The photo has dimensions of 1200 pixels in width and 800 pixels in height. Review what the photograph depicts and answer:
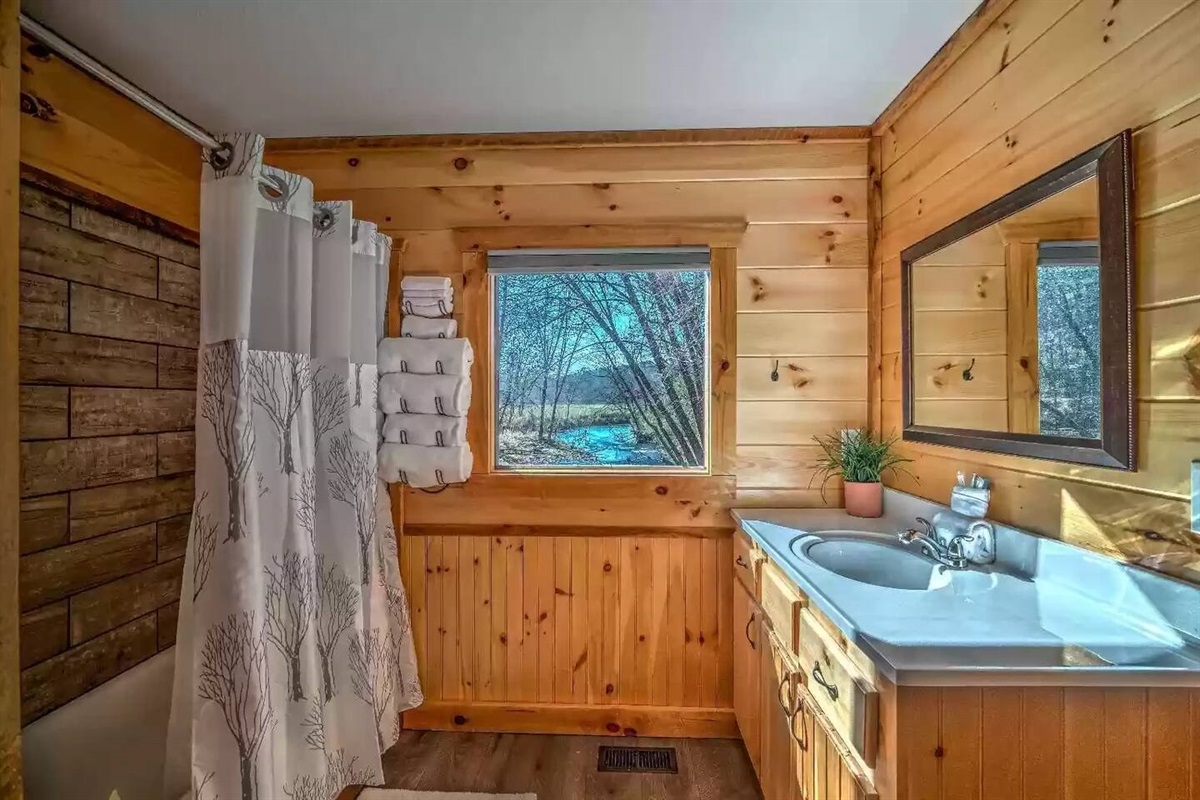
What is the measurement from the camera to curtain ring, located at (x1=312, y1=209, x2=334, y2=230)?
1.63 m

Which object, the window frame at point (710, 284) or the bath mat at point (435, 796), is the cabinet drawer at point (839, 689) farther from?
the bath mat at point (435, 796)

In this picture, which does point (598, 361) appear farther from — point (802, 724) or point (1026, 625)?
point (1026, 625)

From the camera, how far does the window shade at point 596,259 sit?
2.03 metres

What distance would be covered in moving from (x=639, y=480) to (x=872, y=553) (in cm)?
83

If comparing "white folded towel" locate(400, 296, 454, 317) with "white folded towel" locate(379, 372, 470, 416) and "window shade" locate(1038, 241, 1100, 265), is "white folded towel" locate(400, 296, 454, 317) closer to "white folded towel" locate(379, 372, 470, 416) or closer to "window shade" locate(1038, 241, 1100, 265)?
"white folded towel" locate(379, 372, 470, 416)

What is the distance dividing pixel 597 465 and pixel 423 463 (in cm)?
66

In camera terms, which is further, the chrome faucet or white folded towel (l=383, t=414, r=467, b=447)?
white folded towel (l=383, t=414, r=467, b=447)

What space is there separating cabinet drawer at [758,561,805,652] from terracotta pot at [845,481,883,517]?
1.60 feet

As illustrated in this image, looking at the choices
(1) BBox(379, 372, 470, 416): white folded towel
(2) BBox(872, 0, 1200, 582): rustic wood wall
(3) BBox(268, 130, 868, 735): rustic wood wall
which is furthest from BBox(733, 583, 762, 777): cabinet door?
(1) BBox(379, 372, 470, 416): white folded towel

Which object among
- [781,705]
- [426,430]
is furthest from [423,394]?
[781,705]

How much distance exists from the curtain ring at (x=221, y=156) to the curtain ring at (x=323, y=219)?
38 cm

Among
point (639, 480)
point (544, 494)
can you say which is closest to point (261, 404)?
point (544, 494)

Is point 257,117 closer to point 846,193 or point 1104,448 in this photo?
point 846,193

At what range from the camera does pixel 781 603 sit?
1365mm
